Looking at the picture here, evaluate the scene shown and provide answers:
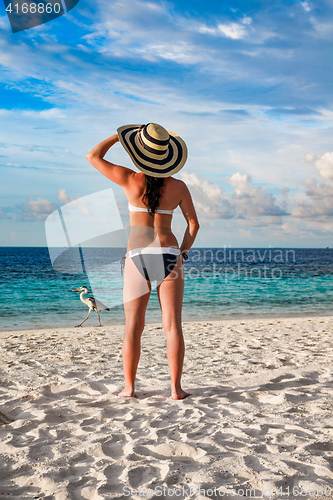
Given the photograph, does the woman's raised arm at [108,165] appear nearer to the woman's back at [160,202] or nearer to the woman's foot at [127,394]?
the woman's back at [160,202]

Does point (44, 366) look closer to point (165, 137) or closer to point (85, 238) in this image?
point (85, 238)

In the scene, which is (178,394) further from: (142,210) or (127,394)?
(142,210)

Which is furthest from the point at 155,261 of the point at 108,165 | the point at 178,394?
the point at 178,394

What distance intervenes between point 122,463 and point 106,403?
1.04m

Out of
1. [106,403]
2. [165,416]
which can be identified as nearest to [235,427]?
[165,416]

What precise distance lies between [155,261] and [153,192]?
57 centimetres

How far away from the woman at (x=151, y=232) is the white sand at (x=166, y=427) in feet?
1.73

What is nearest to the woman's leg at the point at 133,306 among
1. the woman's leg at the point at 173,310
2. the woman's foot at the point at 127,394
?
the woman's leg at the point at 173,310

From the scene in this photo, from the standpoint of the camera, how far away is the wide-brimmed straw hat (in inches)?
111

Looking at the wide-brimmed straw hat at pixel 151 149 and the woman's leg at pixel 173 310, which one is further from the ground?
the wide-brimmed straw hat at pixel 151 149

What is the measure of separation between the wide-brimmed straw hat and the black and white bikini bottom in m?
0.63

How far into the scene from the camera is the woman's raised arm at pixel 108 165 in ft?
9.59

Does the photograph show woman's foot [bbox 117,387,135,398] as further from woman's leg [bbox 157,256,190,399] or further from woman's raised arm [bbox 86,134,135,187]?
woman's raised arm [bbox 86,134,135,187]

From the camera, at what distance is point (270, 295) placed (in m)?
15.9
